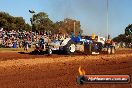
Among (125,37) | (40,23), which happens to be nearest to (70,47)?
(40,23)

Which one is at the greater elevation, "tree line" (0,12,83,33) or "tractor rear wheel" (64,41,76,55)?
"tree line" (0,12,83,33)

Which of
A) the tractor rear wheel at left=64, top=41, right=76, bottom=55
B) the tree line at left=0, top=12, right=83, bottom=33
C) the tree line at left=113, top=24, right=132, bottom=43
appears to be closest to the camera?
the tractor rear wheel at left=64, top=41, right=76, bottom=55

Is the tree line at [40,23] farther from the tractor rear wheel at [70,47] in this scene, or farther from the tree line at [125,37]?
the tractor rear wheel at [70,47]

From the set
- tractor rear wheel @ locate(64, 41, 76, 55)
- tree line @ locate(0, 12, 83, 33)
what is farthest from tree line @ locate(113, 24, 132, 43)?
tractor rear wheel @ locate(64, 41, 76, 55)

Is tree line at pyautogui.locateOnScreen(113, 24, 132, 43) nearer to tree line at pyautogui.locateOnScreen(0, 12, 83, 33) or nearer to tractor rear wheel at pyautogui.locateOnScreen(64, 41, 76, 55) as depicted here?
tree line at pyautogui.locateOnScreen(0, 12, 83, 33)

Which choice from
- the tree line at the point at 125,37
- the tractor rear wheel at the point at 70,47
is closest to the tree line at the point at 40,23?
the tree line at the point at 125,37

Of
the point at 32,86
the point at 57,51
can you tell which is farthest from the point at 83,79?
the point at 57,51

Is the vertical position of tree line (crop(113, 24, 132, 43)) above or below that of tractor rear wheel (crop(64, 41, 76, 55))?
above

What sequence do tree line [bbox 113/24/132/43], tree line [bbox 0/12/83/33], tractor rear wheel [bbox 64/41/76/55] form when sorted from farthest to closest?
tree line [bbox 113/24/132/43], tree line [bbox 0/12/83/33], tractor rear wheel [bbox 64/41/76/55]

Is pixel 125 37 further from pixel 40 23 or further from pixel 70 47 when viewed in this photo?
pixel 70 47

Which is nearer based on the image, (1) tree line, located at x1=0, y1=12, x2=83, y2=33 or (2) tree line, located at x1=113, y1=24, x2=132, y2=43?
(1) tree line, located at x1=0, y1=12, x2=83, y2=33

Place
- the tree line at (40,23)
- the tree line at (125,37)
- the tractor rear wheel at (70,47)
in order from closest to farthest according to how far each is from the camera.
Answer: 1. the tractor rear wheel at (70,47)
2. the tree line at (40,23)
3. the tree line at (125,37)

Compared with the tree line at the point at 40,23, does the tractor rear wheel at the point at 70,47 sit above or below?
below

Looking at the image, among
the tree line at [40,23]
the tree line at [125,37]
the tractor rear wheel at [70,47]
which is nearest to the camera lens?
Answer: the tractor rear wheel at [70,47]
